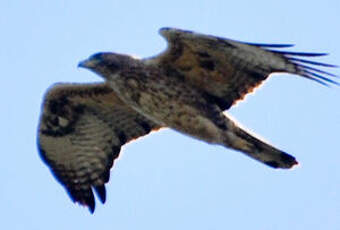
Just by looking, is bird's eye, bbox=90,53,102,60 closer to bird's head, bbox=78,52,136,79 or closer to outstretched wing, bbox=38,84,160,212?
bird's head, bbox=78,52,136,79

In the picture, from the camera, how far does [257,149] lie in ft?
34.8

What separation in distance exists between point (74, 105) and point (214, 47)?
1.83 meters

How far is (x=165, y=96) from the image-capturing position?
419 inches

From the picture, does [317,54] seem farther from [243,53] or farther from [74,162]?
[74,162]

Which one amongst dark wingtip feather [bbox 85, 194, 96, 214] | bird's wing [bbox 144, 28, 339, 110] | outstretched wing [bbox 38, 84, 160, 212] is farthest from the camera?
dark wingtip feather [bbox 85, 194, 96, 214]

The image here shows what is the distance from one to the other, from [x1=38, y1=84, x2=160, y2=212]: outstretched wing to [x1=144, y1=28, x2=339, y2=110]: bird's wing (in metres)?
0.91

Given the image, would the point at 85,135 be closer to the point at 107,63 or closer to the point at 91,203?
the point at 91,203

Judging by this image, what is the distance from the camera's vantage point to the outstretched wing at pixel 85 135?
452 inches

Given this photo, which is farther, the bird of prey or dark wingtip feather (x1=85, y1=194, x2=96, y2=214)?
dark wingtip feather (x1=85, y1=194, x2=96, y2=214)

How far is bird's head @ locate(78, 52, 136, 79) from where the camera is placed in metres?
10.8

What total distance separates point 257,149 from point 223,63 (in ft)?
2.99

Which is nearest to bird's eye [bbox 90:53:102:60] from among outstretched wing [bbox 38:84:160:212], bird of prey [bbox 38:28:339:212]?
bird of prey [bbox 38:28:339:212]

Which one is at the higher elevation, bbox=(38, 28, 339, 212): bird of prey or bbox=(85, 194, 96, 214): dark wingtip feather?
bbox=(38, 28, 339, 212): bird of prey

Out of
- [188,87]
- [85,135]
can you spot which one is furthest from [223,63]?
[85,135]
